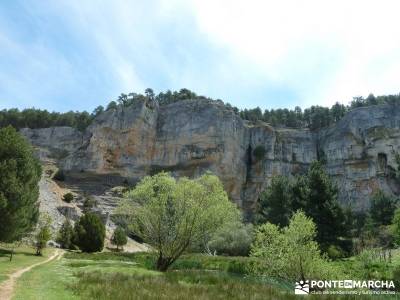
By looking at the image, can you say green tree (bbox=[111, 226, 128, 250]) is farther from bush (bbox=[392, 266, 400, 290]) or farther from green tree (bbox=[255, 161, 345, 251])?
bush (bbox=[392, 266, 400, 290])

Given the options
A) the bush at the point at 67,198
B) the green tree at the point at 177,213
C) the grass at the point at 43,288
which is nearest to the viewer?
the grass at the point at 43,288

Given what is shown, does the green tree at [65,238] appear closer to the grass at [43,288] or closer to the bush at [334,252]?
the grass at [43,288]

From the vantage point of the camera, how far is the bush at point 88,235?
145 feet

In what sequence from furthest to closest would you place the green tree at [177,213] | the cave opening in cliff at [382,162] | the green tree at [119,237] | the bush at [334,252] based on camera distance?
the cave opening in cliff at [382,162] < the green tree at [119,237] < the bush at [334,252] < the green tree at [177,213]

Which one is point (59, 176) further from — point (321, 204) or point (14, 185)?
point (14, 185)

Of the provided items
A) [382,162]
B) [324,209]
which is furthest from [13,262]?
[382,162]

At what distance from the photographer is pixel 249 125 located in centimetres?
9794

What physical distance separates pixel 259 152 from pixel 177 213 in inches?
2536

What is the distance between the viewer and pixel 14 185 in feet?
92.7

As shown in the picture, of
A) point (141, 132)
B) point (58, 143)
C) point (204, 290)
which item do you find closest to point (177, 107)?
point (141, 132)

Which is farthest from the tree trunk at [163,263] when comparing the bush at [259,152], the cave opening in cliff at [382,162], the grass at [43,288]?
the cave opening in cliff at [382,162]

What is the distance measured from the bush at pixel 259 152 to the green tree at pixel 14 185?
63582 millimetres

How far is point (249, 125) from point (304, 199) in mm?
53713

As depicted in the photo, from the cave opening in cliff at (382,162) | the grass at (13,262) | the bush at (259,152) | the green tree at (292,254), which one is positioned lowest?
→ the grass at (13,262)
